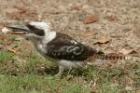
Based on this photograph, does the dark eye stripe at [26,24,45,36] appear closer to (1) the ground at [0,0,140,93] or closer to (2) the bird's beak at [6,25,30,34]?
(2) the bird's beak at [6,25,30,34]

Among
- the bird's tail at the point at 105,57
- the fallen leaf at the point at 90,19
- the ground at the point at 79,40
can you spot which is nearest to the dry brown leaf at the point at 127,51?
the ground at the point at 79,40

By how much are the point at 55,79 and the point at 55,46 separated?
0.42 meters

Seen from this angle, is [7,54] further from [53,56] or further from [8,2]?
[8,2]

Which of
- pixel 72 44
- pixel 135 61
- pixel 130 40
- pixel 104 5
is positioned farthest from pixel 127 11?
pixel 72 44

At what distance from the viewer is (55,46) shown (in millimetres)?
7219

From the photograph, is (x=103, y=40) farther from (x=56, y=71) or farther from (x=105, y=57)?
(x=56, y=71)

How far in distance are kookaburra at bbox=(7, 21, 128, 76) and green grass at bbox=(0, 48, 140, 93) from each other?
0.16 metres

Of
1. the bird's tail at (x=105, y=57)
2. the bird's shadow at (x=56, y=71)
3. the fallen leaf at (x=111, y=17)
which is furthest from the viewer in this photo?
the fallen leaf at (x=111, y=17)

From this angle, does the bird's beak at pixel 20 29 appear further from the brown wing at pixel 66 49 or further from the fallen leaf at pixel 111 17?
the fallen leaf at pixel 111 17

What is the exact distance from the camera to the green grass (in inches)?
272

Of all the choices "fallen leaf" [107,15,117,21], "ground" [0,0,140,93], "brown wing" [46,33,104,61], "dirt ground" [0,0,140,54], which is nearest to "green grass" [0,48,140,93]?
"ground" [0,0,140,93]

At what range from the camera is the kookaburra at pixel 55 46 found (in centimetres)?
715

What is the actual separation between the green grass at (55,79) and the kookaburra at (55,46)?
0.52 ft

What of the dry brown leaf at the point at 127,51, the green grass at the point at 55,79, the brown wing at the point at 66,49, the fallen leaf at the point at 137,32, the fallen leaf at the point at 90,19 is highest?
the fallen leaf at the point at 90,19
